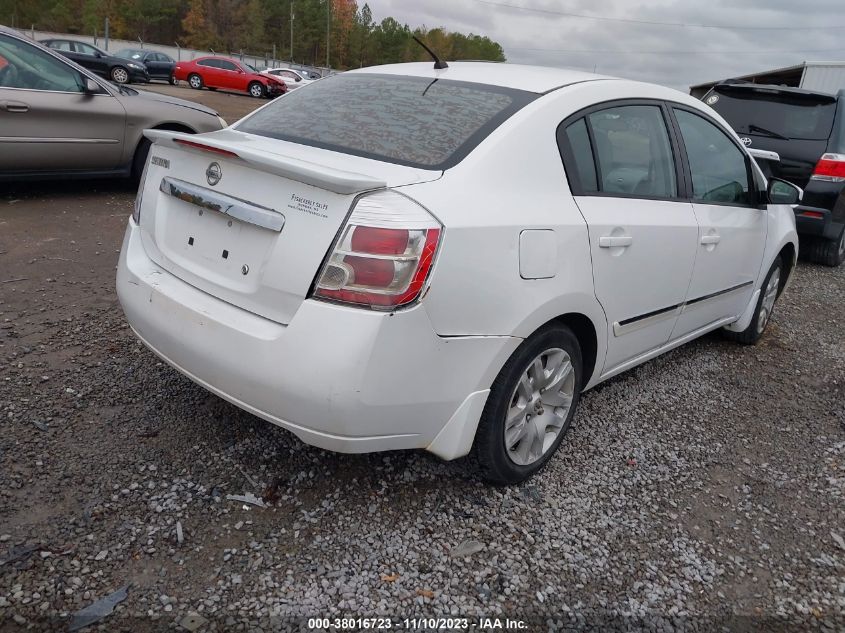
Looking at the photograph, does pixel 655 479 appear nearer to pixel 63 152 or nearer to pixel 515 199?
pixel 515 199

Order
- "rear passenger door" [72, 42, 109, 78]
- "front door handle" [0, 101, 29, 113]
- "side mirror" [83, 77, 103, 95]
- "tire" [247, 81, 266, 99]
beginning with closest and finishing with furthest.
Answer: "front door handle" [0, 101, 29, 113]
"side mirror" [83, 77, 103, 95]
"rear passenger door" [72, 42, 109, 78]
"tire" [247, 81, 266, 99]

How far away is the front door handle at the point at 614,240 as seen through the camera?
271cm

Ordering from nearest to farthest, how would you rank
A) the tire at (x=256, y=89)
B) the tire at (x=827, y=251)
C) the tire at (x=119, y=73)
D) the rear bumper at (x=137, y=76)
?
the tire at (x=827, y=251)
the tire at (x=119, y=73)
the rear bumper at (x=137, y=76)
the tire at (x=256, y=89)

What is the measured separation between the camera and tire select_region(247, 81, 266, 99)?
87.9 ft

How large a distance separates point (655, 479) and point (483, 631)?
126 centimetres

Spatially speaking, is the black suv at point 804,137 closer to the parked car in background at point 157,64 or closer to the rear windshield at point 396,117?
the rear windshield at point 396,117

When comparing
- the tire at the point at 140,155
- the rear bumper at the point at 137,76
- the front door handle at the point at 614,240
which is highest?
the front door handle at the point at 614,240

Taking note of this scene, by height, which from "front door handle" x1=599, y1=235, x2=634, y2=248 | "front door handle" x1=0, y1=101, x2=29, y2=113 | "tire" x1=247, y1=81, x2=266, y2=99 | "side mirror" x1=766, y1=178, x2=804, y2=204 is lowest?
"tire" x1=247, y1=81, x2=266, y2=99

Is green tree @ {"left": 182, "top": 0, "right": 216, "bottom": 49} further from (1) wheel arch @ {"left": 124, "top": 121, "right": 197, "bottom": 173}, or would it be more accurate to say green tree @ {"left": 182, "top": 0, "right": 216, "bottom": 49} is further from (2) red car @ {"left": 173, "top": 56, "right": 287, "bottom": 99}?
(1) wheel arch @ {"left": 124, "top": 121, "right": 197, "bottom": 173}

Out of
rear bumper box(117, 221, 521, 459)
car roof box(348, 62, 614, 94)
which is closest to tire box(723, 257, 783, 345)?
car roof box(348, 62, 614, 94)

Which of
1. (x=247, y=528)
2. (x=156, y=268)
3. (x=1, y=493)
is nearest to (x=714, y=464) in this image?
(x=247, y=528)

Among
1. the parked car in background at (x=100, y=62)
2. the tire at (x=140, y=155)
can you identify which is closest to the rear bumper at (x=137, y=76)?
the parked car in background at (x=100, y=62)

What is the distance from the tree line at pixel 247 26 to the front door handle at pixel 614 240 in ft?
200

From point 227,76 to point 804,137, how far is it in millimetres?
24678
